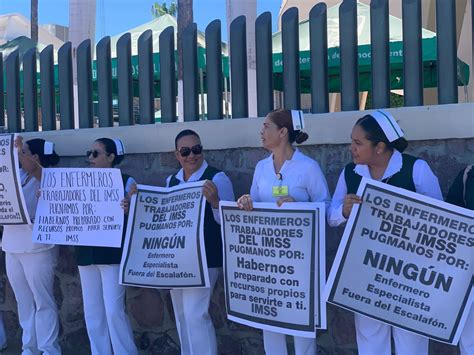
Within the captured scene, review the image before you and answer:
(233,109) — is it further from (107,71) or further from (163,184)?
(107,71)

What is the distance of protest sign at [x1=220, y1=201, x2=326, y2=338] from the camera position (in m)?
4.35

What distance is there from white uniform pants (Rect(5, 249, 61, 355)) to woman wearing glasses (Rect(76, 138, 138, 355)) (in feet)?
1.32

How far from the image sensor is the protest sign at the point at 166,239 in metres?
4.83

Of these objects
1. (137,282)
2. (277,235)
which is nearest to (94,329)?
(137,282)

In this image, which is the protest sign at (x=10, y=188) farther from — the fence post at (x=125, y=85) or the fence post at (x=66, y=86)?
the fence post at (x=125, y=85)

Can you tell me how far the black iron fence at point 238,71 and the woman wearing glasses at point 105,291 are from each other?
2.65 feet

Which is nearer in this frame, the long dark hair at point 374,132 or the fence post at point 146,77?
the long dark hair at point 374,132

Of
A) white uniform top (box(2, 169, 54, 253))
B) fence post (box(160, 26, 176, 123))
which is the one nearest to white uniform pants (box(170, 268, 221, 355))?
white uniform top (box(2, 169, 54, 253))

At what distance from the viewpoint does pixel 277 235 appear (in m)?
4.45

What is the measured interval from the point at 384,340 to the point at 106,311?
224 cm

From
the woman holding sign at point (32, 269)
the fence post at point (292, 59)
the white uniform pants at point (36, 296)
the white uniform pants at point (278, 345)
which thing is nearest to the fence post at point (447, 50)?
the fence post at point (292, 59)

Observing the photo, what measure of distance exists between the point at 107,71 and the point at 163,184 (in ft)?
4.22

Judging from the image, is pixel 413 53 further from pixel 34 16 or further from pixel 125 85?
pixel 34 16

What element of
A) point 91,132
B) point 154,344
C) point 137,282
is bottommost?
point 154,344
